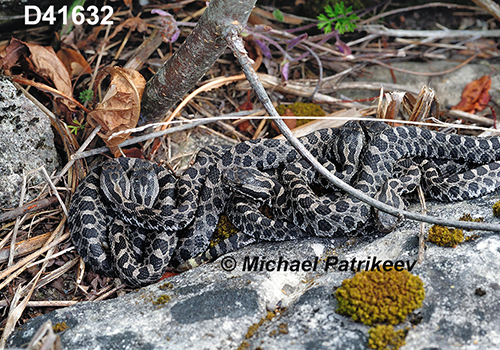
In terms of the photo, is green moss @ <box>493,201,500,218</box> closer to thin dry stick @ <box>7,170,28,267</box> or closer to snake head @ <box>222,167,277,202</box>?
snake head @ <box>222,167,277,202</box>

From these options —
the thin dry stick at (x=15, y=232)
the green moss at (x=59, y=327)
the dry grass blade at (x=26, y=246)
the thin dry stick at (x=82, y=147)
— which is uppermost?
the thin dry stick at (x=82, y=147)

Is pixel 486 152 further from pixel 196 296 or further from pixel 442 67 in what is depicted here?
pixel 196 296

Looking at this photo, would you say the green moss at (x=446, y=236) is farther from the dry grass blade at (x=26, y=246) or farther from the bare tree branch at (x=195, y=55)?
the dry grass blade at (x=26, y=246)

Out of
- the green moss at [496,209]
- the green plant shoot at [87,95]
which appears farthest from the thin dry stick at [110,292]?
the green moss at [496,209]

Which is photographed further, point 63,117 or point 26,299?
point 63,117

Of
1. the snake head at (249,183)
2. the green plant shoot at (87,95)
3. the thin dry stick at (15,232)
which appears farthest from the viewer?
the green plant shoot at (87,95)

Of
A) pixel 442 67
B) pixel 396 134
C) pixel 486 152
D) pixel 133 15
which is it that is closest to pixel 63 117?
pixel 133 15
